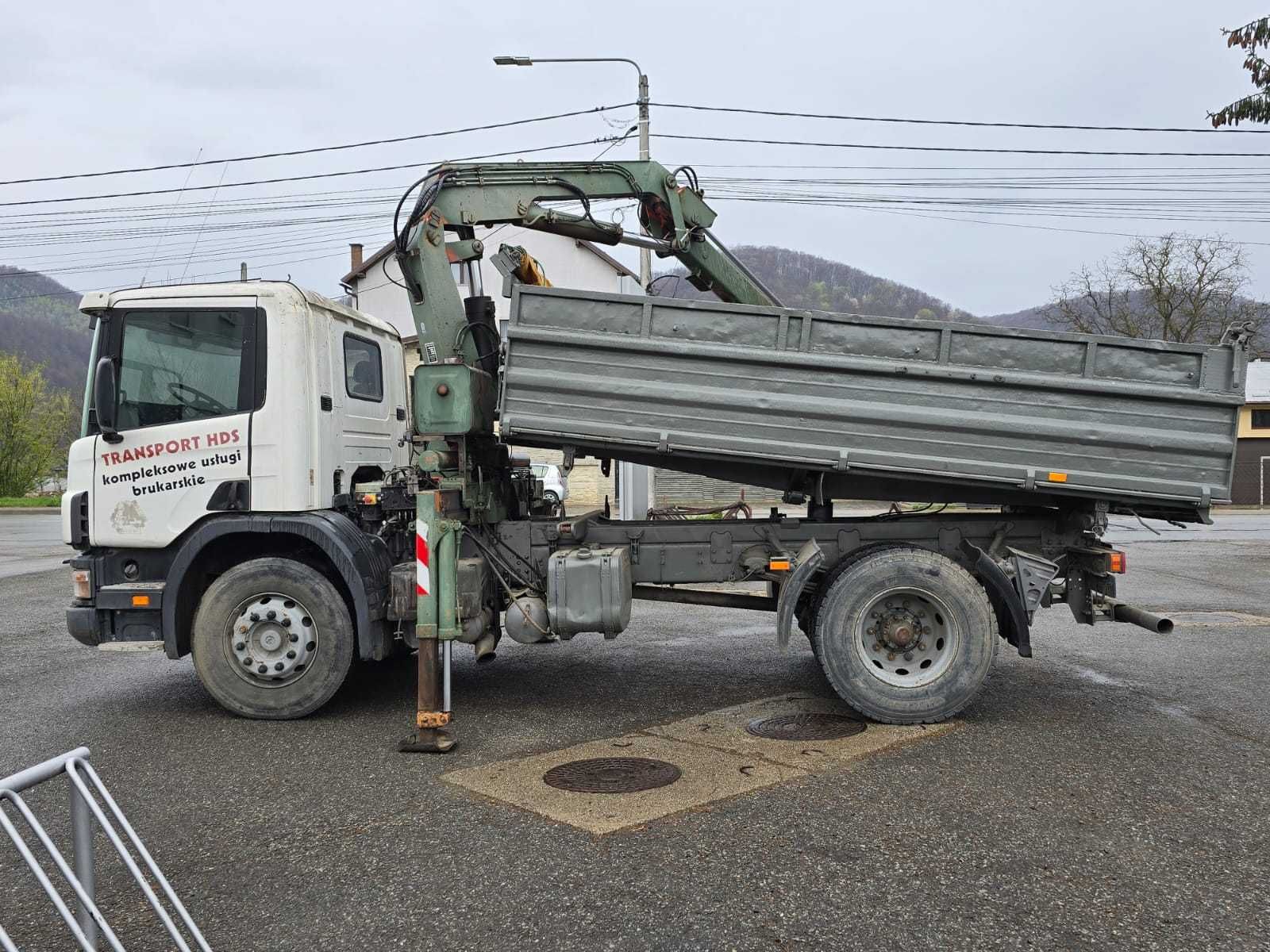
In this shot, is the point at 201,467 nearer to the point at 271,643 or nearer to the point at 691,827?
the point at 271,643

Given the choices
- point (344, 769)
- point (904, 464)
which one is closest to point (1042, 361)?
point (904, 464)

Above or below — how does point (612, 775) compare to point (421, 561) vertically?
below

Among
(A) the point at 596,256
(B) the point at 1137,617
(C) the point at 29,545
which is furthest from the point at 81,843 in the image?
(A) the point at 596,256

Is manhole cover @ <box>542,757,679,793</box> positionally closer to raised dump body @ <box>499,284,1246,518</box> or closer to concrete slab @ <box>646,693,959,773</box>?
concrete slab @ <box>646,693,959,773</box>

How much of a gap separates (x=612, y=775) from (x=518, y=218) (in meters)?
4.03

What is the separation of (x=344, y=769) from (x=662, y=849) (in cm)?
213

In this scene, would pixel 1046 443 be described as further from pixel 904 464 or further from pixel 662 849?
pixel 662 849

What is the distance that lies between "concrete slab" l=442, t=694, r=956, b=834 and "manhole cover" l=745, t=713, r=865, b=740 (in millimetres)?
74

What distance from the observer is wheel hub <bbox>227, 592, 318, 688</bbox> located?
6609 mm

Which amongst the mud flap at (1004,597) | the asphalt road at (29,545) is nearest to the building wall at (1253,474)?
the mud flap at (1004,597)

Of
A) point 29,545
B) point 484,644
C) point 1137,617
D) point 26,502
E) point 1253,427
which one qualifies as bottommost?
point 26,502

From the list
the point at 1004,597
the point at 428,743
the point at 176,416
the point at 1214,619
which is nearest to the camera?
the point at 428,743

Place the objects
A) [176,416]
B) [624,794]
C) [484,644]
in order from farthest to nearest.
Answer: [484,644]
[176,416]
[624,794]

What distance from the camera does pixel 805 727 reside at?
636 cm
